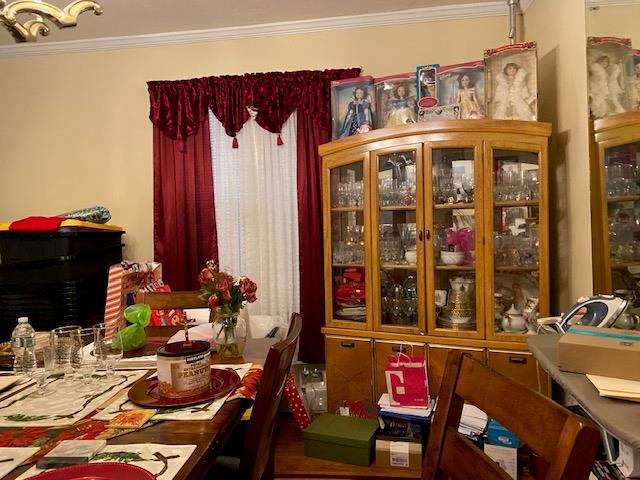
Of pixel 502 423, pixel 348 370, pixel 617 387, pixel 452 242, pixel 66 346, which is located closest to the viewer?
pixel 502 423

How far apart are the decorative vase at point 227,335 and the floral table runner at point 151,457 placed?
633mm

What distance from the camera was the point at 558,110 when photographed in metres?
2.47

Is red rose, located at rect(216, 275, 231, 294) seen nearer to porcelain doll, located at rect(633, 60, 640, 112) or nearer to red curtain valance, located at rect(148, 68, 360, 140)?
porcelain doll, located at rect(633, 60, 640, 112)

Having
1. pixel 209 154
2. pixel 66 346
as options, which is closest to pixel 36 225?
pixel 209 154

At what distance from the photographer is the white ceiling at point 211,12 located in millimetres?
2734

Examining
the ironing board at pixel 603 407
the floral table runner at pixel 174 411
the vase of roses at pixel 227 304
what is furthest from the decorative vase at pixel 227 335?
the ironing board at pixel 603 407

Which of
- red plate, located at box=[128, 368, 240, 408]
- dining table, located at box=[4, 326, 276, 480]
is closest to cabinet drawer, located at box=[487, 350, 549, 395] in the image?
red plate, located at box=[128, 368, 240, 408]

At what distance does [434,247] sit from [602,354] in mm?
1393

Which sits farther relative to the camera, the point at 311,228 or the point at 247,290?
the point at 311,228

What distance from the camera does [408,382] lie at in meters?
2.39

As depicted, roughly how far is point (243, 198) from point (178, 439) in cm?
226

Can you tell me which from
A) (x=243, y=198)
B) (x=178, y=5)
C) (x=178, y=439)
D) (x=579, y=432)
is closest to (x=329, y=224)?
(x=243, y=198)

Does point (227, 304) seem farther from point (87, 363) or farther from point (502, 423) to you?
point (502, 423)

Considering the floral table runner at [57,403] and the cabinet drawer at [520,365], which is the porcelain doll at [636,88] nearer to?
the cabinet drawer at [520,365]
